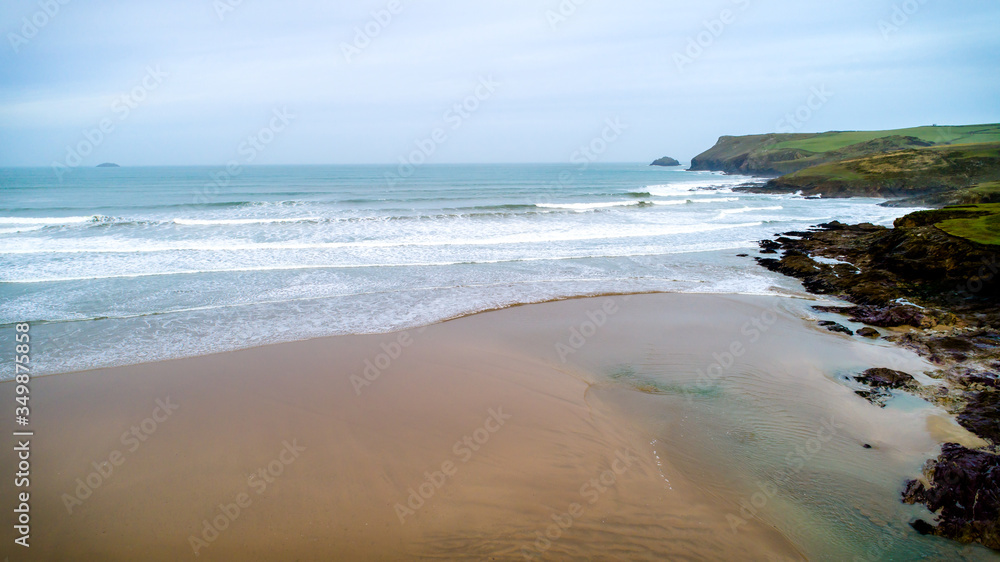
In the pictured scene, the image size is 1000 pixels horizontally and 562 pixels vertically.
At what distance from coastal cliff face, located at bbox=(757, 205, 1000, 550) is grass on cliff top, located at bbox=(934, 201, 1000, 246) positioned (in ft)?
0.07

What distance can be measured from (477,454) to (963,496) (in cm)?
503

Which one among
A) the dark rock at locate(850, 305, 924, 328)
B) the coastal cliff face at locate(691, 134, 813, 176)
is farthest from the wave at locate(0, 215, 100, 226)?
the coastal cliff face at locate(691, 134, 813, 176)

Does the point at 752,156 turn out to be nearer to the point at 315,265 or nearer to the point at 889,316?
the point at 889,316

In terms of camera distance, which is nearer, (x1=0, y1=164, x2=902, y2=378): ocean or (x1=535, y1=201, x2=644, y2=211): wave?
(x1=0, y1=164, x2=902, y2=378): ocean

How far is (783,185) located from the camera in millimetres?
45062

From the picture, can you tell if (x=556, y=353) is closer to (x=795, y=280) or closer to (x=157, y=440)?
(x=157, y=440)

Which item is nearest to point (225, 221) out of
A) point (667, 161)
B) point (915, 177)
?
point (915, 177)

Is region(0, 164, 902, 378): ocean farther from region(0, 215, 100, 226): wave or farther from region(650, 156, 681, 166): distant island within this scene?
region(650, 156, 681, 166): distant island

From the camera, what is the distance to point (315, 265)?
15461 millimetres

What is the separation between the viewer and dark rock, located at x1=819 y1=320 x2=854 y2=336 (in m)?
9.46

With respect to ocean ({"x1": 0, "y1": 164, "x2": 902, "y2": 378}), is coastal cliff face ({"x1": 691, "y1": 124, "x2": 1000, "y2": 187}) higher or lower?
higher

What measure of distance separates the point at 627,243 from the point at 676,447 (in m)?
15.5

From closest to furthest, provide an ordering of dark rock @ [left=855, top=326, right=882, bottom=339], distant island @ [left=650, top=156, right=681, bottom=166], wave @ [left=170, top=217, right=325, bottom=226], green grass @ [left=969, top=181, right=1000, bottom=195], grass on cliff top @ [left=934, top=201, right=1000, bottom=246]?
dark rock @ [left=855, top=326, right=882, bottom=339] → grass on cliff top @ [left=934, top=201, right=1000, bottom=246] → wave @ [left=170, top=217, right=325, bottom=226] → green grass @ [left=969, top=181, right=1000, bottom=195] → distant island @ [left=650, top=156, right=681, bottom=166]

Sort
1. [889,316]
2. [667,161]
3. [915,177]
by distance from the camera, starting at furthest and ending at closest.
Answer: [667,161], [915,177], [889,316]
